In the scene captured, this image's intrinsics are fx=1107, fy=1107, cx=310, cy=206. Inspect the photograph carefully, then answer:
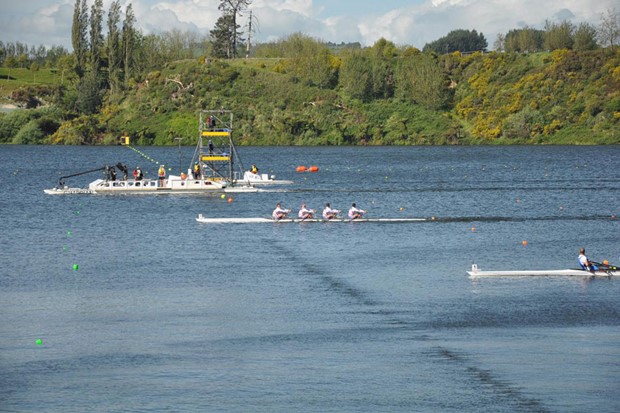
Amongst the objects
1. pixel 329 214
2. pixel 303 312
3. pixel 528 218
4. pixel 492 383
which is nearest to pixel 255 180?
pixel 329 214

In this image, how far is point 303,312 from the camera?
44750mm

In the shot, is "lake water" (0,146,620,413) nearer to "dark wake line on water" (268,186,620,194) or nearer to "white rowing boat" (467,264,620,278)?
"white rowing boat" (467,264,620,278)

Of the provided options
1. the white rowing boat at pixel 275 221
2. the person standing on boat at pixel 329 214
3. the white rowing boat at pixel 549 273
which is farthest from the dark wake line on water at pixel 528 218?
the white rowing boat at pixel 549 273

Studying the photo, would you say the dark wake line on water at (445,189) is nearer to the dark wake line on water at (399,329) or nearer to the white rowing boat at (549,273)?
the dark wake line on water at (399,329)

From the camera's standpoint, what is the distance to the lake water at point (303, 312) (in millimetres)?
33500

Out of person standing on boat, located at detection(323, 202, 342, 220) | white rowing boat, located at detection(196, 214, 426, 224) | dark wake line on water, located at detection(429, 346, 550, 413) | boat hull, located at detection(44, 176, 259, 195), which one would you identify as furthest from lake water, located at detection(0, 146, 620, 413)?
boat hull, located at detection(44, 176, 259, 195)

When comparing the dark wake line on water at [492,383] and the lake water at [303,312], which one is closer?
the dark wake line on water at [492,383]

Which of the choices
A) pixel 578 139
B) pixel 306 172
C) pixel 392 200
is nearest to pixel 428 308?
pixel 392 200

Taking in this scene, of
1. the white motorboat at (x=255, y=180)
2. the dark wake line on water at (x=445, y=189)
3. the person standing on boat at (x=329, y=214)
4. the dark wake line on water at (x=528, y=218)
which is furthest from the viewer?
the white motorboat at (x=255, y=180)

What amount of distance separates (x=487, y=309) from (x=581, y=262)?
10153 mm

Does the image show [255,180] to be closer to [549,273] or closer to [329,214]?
[329,214]

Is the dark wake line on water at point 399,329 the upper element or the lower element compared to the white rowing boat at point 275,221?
lower

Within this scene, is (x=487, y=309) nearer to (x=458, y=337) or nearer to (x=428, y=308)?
(x=428, y=308)

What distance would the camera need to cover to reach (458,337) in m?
40.3
